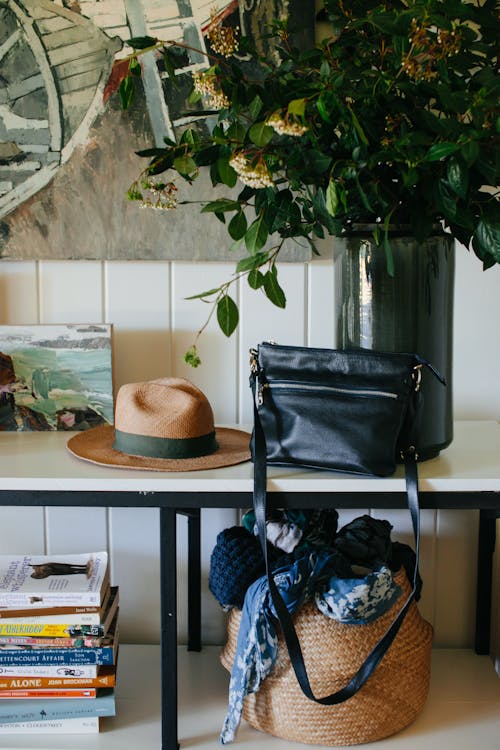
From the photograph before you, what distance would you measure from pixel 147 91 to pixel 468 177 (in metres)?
0.68

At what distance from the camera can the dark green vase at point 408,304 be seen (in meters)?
1.23

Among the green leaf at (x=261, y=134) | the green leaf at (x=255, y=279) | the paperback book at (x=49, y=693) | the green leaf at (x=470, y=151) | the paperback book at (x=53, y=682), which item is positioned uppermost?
the green leaf at (x=261, y=134)

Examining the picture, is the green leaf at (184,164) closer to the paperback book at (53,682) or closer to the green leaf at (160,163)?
the green leaf at (160,163)

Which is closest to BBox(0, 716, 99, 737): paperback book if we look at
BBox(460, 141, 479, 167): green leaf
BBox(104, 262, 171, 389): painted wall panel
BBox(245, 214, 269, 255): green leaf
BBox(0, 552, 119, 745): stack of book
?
BBox(0, 552, 119, 745): stack of book

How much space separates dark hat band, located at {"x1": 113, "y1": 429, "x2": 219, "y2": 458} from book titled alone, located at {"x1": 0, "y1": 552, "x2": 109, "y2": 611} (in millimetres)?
260

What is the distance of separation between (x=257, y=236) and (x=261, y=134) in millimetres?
183

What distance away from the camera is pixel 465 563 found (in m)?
1.67

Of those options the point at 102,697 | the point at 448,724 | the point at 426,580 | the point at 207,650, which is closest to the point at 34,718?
the point at 102,697

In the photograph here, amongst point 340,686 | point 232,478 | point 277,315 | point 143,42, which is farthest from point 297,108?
point 340,686

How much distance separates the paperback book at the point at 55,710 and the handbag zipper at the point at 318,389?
591mm

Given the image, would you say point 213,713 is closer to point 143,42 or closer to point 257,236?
point 257,236

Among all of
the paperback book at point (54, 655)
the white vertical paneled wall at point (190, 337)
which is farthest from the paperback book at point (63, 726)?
the white vertical paneled wall at point (190, 337)

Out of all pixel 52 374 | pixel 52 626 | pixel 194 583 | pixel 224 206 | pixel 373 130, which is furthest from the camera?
pixel 194 583

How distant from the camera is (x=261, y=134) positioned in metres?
1.04
